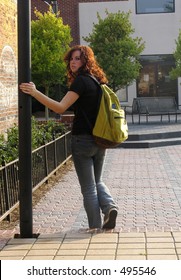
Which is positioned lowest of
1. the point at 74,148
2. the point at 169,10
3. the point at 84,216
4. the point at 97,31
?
the point at 84,216

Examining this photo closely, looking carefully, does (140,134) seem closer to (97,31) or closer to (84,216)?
(97,31)

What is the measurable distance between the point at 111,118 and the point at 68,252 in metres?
1.38

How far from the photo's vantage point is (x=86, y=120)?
5566mm

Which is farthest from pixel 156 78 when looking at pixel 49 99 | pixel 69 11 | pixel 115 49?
pixel 49 99

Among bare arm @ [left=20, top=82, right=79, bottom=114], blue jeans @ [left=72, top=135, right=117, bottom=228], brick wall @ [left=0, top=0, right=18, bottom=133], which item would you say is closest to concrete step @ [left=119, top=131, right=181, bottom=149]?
brick wall @ [left=0, top=0, right=18, bottom=133]

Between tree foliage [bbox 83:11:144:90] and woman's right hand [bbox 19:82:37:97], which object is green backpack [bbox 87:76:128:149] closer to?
woman's right hand [bbox 19:82:37:97]

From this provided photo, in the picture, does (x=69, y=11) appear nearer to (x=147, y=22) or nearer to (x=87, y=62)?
(x=147, y=22)

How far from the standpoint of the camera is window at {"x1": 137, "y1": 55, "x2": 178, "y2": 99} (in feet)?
101

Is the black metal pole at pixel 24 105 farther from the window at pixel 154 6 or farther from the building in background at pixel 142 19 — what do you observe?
the window at pixel 154 6

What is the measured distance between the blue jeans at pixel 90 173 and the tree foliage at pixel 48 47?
586 inches

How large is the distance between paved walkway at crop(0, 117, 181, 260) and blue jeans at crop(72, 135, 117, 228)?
229 millimetres

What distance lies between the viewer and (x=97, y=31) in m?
22.7
